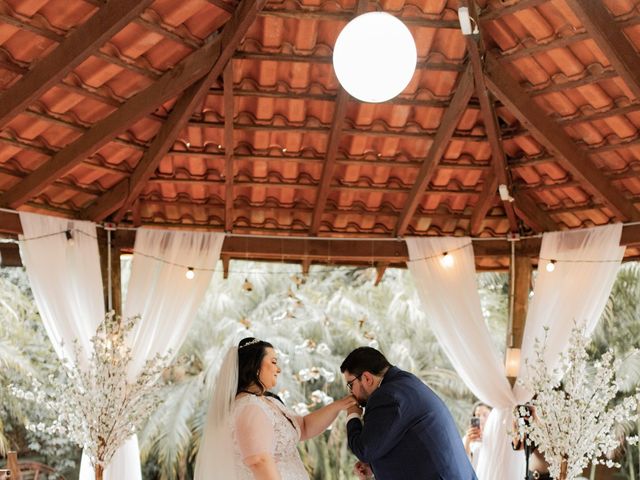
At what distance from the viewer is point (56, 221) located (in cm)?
666

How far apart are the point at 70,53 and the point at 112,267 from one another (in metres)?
2.48

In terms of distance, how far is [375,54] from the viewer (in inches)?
162

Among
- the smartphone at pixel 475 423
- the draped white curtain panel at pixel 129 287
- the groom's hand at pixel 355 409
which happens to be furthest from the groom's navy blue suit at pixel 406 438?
the smartphone at pixel 475 423

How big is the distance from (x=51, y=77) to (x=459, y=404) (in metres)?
7.80

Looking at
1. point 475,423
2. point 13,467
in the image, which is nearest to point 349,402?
point 13,467

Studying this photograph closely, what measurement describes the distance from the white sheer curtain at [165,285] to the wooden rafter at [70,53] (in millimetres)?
1980

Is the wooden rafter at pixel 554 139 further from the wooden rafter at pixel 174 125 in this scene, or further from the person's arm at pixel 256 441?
the person's arm at pixel 256 441

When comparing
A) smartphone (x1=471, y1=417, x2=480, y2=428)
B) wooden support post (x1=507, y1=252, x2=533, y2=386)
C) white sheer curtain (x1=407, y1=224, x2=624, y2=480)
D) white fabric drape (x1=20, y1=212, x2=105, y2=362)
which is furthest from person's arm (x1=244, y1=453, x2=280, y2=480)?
wooden support post (x1=507, y1=252, x2=533, y2=386)

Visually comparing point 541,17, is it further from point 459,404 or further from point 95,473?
point 459,404

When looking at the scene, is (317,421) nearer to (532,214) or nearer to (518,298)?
(518,298)

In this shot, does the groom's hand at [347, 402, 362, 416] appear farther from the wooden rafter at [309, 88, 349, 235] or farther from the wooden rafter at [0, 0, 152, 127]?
the wooden rafter at [309, 88, 349, 235]

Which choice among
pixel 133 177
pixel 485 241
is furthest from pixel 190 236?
pixel 485 241

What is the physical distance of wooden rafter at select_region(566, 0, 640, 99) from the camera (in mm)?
4957

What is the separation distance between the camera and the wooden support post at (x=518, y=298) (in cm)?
732
